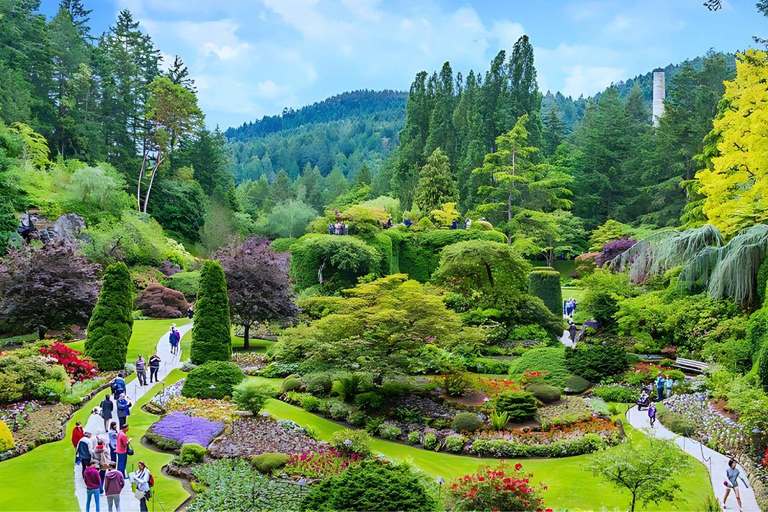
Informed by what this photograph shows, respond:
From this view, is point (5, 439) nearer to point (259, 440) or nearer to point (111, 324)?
point (259, 440)

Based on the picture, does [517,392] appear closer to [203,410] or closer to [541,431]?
[541,431]

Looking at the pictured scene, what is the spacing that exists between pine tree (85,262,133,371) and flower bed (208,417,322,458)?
7.27m

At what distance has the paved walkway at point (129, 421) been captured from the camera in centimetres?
1214

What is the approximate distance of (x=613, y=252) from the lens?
136 ft

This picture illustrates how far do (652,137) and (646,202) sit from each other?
666 cm

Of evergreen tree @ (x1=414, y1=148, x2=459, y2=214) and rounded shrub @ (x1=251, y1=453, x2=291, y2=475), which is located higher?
evergreen tree @ (x1=414, y1=148, x2=459, y2=214)

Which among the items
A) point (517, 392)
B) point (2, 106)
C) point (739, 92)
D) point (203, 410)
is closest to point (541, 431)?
point (517, 392)

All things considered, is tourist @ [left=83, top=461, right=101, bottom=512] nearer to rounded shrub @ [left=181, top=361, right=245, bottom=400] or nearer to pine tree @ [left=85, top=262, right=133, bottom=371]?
rounded shrub @ [left=181, top=361, right=245, bottom=400]

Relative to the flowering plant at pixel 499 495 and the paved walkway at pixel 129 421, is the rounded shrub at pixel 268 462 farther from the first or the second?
the flowering plant at pixel 499 495

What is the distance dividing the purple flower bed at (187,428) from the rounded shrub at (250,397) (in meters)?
0.91

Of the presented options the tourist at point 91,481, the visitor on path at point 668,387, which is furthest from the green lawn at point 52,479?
the visitor on path at point 668,387

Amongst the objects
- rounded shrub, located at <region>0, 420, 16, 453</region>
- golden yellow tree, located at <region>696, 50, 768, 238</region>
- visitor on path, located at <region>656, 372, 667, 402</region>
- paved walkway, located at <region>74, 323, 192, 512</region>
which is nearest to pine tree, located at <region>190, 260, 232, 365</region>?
paved walkway, located at <region>74, 323, 192, 512</region>

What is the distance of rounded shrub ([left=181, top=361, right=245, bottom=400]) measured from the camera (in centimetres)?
2002

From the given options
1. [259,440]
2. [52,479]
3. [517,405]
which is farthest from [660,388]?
A: [52,479]
